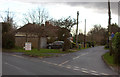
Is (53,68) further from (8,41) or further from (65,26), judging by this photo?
(8,41)

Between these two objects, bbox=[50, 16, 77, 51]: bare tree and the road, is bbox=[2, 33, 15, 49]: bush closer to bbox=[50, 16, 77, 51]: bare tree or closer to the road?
bbox=[50, 16, 77, 51]: bare tree

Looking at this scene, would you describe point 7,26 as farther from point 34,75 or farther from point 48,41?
point 34,75

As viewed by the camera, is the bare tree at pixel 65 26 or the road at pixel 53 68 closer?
the road at pixel 53 68

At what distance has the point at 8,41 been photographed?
2514cm

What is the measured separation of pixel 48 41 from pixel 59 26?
11382 mm

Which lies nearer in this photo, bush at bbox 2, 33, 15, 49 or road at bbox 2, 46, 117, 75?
road at bbox 2, 46, 117, 75

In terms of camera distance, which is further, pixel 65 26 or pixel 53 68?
pixel 65 26

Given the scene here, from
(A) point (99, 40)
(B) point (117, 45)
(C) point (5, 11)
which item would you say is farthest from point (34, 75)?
(A) point (99, 40)

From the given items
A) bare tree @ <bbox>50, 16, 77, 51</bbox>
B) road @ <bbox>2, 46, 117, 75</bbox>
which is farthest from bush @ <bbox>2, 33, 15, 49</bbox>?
road @ <bbox>2, 46, 117, 75</bbox>

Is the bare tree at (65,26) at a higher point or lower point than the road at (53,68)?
higher

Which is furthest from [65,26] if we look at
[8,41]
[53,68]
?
A: [53,68]

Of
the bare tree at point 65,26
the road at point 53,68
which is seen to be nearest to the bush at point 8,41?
the bare tree at point 65,26

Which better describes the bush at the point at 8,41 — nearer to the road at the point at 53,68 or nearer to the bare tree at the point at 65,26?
the bare tree at the point at 65,26

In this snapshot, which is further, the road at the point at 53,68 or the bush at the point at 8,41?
the bush at the point at 8,41
